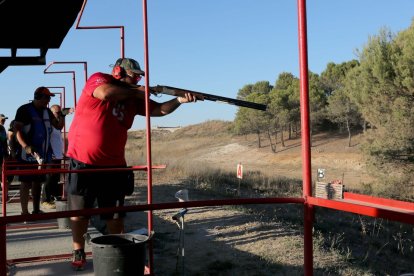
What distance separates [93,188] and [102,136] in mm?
417

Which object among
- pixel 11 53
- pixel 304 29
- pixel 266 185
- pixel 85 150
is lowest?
pixel 266 185

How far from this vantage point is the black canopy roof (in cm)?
600

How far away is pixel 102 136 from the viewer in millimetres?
3830

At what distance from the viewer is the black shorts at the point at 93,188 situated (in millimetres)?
3803

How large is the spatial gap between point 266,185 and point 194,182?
5.10 metres

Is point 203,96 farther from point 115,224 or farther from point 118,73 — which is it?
point 115,224

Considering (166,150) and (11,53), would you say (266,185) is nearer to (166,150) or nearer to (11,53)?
(11,53)

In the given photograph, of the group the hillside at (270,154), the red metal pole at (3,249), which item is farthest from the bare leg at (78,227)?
the hillside at (270,154)

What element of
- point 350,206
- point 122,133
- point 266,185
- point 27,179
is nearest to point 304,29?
point 350,206

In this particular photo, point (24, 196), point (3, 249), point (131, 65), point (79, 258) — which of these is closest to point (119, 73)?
point (131, 65)

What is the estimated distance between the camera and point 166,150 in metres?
57.9

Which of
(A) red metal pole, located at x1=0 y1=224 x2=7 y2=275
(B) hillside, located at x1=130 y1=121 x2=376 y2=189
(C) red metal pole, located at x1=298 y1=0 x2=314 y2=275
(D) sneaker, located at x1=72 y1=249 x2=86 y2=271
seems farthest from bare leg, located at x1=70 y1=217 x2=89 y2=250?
(B) hillside, located at x1=130 y1=121 x2=376 y2=189

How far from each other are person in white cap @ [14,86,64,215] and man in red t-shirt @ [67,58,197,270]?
2.25 m

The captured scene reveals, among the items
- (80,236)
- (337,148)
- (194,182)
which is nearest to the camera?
(80,236)
